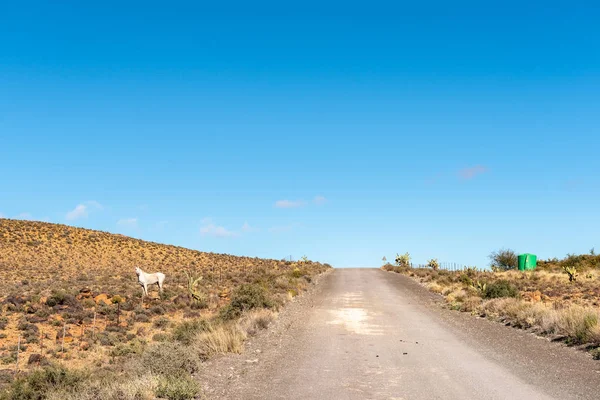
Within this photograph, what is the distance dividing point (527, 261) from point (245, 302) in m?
49.4

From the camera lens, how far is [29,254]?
61688mm

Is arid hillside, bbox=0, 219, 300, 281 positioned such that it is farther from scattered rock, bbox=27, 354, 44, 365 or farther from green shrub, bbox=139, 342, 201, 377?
green shrub, bbox=139, 342, 201, 377

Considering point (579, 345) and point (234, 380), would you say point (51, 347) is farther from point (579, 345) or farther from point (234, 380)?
point (579, 345)

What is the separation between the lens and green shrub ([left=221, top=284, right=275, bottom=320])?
65.1 feet

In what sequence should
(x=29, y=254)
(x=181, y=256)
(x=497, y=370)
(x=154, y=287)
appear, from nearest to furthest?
1. (x=497, y=370)
2. (x=154, y=287)
3. (x=29, y=254)
4. (x=181, y=256)

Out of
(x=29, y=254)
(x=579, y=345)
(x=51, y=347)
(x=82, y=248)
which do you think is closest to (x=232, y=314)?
(x=51, y=347)

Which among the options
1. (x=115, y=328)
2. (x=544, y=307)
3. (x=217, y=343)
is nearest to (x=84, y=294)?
(x=115, y=328)

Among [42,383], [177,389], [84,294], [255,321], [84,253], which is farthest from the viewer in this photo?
[84,253]

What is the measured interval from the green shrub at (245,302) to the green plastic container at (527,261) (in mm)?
47195

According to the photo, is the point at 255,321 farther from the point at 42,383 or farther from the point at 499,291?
the point at 499,291

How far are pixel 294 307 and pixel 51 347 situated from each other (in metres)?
10.3

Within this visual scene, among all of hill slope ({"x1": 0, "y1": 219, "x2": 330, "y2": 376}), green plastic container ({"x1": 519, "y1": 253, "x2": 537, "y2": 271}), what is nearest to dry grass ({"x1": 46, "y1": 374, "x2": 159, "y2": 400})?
hill slope ({"x1": 0, "y1": 219, "x2": 330, "y2": 376})

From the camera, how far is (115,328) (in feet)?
77.0

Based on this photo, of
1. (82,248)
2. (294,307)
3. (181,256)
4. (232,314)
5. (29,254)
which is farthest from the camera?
(181,256)
